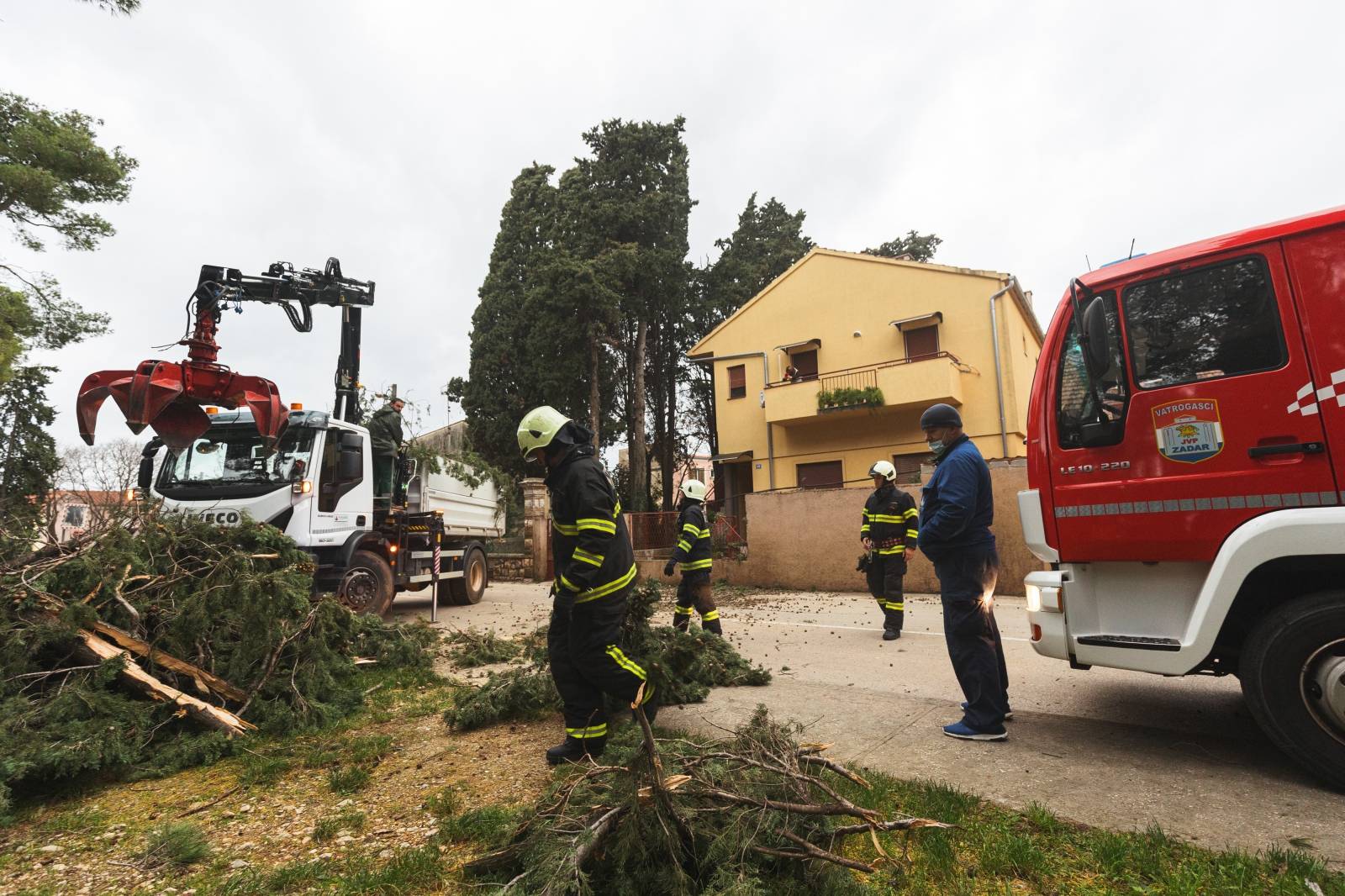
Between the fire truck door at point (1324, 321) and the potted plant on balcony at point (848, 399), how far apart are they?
15.7 metres

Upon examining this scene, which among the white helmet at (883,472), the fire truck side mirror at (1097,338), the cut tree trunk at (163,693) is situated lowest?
the cut tree trunk at (163,693)

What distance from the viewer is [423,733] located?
4312mm

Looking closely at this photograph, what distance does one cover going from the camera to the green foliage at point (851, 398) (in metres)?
18.5

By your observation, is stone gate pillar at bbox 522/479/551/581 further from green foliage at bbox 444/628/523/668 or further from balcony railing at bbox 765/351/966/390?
green foliage at bbox 444/628/523/668

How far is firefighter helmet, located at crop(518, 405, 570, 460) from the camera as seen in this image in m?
3.78

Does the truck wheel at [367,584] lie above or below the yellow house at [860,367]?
below

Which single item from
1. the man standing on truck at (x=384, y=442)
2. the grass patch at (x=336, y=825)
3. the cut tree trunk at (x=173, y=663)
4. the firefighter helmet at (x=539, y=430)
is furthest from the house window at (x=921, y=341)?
the grass patch at (x=336, y=825)

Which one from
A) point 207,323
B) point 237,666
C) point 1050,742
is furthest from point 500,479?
point 1050,742

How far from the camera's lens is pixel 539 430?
3.80 m

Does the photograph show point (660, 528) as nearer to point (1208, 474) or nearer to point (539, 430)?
point (539, 430)

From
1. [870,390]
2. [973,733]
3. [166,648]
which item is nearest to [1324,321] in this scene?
[973,733]

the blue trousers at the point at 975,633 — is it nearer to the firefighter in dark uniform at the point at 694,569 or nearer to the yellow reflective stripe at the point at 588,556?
the yellow reflective stripe at the point at 588,556

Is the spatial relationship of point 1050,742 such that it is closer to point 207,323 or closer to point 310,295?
point 207,323

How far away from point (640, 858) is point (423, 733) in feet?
8.93
